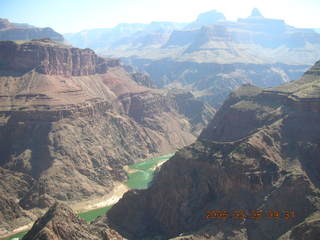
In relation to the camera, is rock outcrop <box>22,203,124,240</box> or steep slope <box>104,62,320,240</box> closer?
rock outcrop <box>22,203,124,240</box>

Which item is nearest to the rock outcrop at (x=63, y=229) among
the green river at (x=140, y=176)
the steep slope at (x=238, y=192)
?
the steep slope at (x=238, y=192)

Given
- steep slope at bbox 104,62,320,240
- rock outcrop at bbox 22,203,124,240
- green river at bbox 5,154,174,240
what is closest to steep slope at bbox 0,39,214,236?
green river at bbox 5,154,174,240
